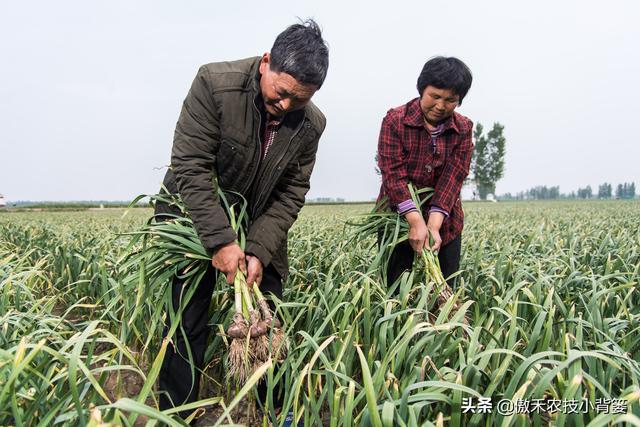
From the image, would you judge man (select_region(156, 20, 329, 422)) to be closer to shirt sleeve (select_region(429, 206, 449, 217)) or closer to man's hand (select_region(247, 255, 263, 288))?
man's hand (select_region(247, 255, 263, 288))

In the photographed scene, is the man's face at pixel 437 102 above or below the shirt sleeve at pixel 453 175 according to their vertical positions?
above

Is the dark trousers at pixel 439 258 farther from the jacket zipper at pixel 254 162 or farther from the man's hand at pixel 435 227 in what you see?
the jacket zipper at pixel 254 162

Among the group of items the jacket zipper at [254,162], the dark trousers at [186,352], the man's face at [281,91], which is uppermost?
the man's face at [281,91]

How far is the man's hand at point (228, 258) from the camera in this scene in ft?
5.46

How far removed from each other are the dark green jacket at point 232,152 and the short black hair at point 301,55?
0.70 ft

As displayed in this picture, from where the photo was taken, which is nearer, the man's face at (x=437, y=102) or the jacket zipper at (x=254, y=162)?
the jacket zipper at (x=254, y=162)

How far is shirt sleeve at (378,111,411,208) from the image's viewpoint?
228 cm

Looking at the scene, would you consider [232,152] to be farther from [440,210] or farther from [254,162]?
[440,210]

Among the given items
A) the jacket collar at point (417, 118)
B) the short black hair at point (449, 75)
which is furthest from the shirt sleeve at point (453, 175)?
the short black hair at point (449, 75)

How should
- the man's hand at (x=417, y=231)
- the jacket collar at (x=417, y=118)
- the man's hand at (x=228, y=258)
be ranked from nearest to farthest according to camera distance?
the man's hand at (x=228, y=258) → the man's hand at (x=417, y=231) → the jacket collar at (x=417, y=118)

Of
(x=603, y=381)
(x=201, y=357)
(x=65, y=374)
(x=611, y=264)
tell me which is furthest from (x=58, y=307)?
(x=611, y=264)

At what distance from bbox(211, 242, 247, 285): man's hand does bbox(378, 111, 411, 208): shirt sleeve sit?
0.97 metres

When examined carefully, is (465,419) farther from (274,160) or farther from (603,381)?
(274,160)

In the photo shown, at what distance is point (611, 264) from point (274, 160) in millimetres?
2373
